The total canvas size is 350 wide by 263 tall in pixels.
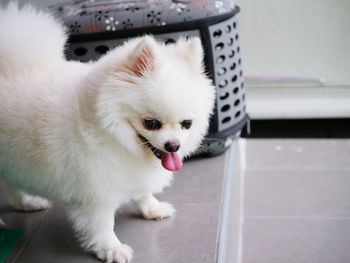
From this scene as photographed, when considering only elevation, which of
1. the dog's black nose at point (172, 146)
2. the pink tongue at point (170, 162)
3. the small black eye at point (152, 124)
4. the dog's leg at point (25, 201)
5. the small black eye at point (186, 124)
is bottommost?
the dog's leg at point (25, 201)

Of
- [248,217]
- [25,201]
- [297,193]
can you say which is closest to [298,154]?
[297,193]

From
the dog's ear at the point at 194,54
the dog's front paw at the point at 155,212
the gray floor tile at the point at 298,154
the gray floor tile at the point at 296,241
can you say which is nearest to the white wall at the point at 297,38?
the gray floor tile at the point at 298,154

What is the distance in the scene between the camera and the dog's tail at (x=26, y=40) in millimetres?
1169

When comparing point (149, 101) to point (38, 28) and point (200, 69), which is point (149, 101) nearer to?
point (200, 69)

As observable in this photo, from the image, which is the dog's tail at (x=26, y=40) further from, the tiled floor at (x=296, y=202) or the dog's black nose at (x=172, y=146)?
the tiled floor at (x=296, y=202)

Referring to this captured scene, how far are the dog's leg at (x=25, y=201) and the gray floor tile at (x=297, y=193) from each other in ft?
1.94

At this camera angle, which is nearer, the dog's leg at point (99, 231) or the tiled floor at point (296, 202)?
the dog's leg at point (99, 231)

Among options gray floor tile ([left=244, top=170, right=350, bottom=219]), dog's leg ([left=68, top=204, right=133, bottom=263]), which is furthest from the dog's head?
gray floor tile ([left=244, top=170, right=350, bottom=219])

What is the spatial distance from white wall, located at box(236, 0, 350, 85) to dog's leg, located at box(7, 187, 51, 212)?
1055 mm

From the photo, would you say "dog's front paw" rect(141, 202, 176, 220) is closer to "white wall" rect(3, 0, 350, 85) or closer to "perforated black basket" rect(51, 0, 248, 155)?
"perforated black basket" rect(51, 0, 248, 155)

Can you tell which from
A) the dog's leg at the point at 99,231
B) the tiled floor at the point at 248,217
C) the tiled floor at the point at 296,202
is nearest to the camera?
the dog's leg at the point at 99,231

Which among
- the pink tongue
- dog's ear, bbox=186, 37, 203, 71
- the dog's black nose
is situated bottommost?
the pink tongue

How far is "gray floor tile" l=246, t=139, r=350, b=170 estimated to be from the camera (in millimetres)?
1922

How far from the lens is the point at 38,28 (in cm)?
121
